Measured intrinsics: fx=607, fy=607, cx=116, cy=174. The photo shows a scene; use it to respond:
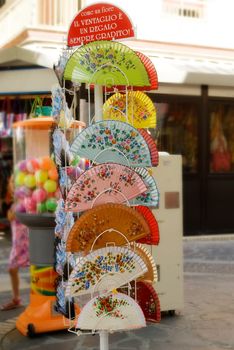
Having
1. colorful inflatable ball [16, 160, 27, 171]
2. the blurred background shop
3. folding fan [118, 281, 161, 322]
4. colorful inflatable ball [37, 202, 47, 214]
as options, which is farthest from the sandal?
the blurred background shop

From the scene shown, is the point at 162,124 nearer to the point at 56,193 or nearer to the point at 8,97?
the point at 8,97

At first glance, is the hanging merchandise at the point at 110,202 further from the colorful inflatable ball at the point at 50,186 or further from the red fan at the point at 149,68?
the colorful inflatable ball at the point at 50,186

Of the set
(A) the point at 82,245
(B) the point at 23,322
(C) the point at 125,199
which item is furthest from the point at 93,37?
(B) the point at 23,322

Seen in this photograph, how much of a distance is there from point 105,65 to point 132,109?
1.86ft

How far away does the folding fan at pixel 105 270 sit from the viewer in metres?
4.16

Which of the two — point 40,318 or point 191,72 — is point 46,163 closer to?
point 40,318

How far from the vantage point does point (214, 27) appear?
43.5ft

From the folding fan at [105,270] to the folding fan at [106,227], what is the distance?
0.26 ft

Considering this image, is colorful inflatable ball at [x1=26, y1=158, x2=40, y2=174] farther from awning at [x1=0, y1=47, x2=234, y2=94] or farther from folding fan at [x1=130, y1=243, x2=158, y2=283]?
awning at [x1=0, y1=47, x2=234, y2=94]

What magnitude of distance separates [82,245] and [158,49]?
8965mm

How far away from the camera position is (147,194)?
14.4 feet

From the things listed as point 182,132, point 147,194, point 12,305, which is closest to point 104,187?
point 147,194

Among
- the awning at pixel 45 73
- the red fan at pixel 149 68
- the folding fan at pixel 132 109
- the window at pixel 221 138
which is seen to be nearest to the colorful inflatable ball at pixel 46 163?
the folding fan at pixel 132 109

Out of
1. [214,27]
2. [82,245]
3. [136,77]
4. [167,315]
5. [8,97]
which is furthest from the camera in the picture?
[214,27]
